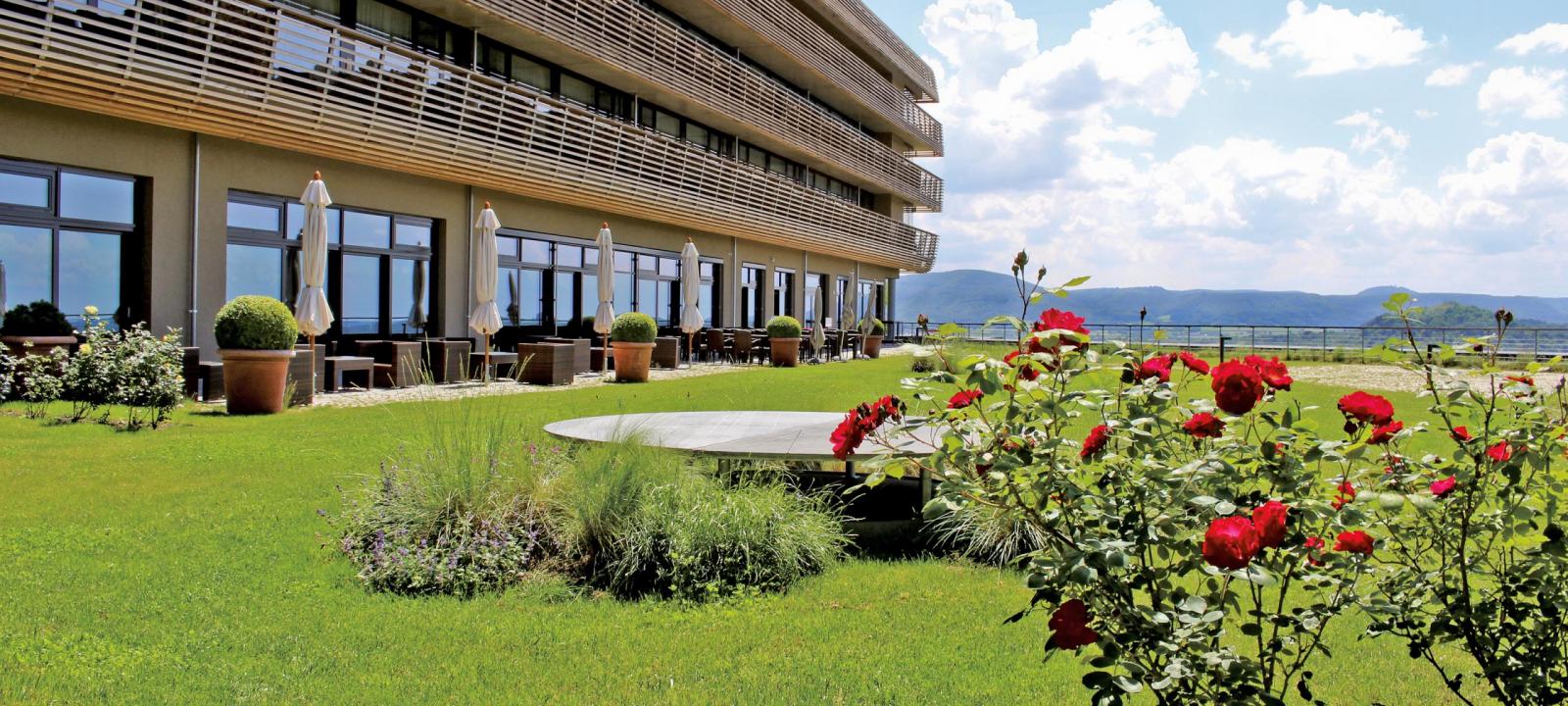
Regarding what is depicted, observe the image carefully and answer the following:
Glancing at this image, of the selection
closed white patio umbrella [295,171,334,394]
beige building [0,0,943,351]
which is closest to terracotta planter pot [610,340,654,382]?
beige building [0,0,943,351]

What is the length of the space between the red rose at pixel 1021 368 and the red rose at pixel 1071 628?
0.56 metres

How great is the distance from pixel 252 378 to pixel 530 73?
11250mm

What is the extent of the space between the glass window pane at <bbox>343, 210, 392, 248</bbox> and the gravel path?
17655 mm

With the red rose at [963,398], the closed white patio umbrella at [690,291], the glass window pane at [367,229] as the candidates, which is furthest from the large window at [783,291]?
the red rose at [963,398]

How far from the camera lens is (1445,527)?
241 centimetres

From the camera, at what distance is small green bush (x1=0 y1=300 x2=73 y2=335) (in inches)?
437

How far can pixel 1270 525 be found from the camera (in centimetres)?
185

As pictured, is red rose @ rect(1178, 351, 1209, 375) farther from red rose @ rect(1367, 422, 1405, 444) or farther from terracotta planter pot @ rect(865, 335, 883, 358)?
terracotta planter pot @ rect(865, 335, 883, 358)

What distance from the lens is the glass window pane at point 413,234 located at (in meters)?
17.3

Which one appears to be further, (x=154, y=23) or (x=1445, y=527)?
(x=154, y=23)

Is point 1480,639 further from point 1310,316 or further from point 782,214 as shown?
point 1310,316

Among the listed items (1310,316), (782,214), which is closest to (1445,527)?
(782,214)

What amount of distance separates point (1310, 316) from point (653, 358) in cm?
18065

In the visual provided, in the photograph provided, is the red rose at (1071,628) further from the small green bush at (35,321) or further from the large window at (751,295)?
the large window at (751,295)
